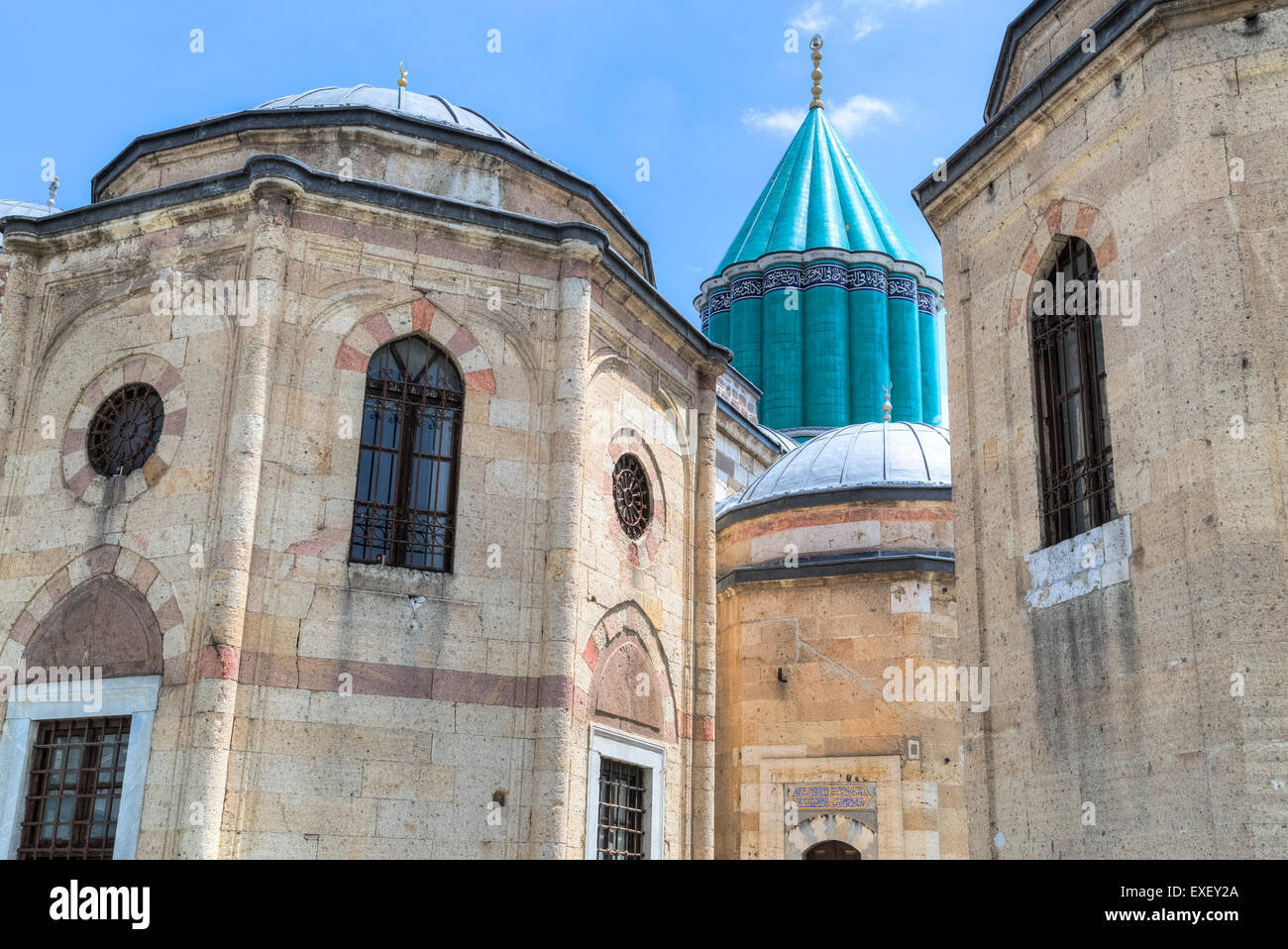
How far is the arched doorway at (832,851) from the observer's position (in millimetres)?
14648

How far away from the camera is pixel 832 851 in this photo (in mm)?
14758

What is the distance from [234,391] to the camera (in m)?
10.0

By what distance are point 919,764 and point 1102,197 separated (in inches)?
314

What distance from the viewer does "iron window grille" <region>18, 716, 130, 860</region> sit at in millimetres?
9422

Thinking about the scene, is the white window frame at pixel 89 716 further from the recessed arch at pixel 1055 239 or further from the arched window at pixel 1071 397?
the recessed arch at pixel 1055 239

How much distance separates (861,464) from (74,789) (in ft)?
Result: 36.4

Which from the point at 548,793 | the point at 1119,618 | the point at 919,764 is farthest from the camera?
the point at 919,764

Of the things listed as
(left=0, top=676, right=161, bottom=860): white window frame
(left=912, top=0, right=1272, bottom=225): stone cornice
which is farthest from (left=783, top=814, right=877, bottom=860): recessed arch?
(left=0, top=676, right=161, bottom=860): white window frame

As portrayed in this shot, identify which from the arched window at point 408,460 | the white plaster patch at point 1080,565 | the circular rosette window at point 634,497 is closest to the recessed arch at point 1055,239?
the white plaster patch at point 1080,565

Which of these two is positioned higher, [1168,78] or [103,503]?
[1168,78]

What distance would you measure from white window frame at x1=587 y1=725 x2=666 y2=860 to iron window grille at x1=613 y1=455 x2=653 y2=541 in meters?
1.96

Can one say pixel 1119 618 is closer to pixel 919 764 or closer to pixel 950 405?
pixel 950 405

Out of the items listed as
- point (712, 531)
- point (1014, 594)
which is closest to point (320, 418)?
point (712, 531)

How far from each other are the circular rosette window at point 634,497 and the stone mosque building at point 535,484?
0.21ft
